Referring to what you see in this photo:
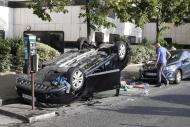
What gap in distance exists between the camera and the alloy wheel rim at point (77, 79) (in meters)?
12.0

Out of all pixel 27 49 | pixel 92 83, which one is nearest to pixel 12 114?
pixel 27 49

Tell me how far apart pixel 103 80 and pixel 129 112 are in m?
1.74

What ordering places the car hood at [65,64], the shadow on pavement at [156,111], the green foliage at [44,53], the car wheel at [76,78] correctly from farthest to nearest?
the green foliage at [44,53], the car hood at [65,64], the car wheel at [76,78], the shadow on pavement at [156,111]

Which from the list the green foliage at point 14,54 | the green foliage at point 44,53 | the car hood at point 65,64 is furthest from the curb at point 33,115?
the green foliage at point 44,53

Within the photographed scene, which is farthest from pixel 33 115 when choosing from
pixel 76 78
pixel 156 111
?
pixel 156 111

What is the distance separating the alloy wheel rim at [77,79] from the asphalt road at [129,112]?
23.6 inches

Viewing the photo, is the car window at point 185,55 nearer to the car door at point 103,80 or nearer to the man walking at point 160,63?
the man walking at point 160,63

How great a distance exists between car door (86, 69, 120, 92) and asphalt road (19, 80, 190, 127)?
42cm

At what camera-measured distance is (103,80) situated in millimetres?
12977

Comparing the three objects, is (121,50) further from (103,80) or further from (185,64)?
(185,64)

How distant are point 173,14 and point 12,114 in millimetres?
13318

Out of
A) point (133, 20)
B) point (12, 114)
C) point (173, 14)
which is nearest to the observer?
point (12, 114)

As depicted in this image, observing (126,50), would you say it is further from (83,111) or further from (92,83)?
(83,111)

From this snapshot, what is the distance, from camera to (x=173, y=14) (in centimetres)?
2245
